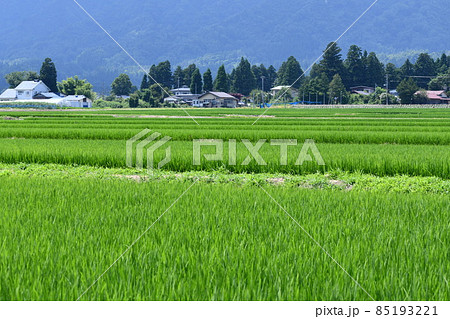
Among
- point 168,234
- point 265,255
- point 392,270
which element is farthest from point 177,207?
point 392,270

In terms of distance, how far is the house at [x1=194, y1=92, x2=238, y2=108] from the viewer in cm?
7500

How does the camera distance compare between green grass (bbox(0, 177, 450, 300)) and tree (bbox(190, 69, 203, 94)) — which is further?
tree (bbox(190, 69, 203, 94))

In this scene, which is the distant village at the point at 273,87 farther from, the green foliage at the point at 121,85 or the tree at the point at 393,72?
the green foliage at the point at 121,85

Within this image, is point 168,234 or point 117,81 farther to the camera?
point 117,81

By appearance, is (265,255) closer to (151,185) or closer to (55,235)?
(55,235)

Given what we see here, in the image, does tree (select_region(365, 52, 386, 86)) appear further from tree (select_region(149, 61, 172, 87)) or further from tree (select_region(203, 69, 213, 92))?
tree (select_region(149, 61, 172, 87))

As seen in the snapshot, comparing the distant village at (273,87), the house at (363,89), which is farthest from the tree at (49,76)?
the house at (363,89)

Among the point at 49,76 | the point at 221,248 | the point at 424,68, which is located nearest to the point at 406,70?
the point at 424,68

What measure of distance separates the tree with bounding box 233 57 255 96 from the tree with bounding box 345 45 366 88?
1807 centimetres

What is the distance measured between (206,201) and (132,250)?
7.19ft

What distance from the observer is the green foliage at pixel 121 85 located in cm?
11125

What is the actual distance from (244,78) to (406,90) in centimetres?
2642

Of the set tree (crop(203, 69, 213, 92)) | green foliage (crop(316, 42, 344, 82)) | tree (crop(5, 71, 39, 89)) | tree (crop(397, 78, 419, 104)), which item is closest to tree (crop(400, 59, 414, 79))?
tree (crop(397, 78, 419, 104))

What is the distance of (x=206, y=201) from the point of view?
5.27 metres
